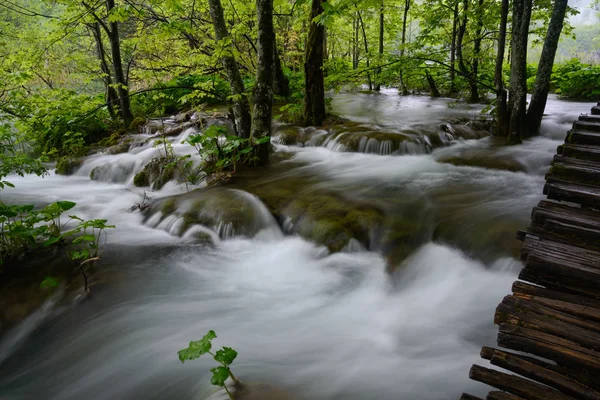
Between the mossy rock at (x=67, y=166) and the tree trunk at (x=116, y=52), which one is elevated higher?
the tree trunk at (x=116, y=52)

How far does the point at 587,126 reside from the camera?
4020 mm

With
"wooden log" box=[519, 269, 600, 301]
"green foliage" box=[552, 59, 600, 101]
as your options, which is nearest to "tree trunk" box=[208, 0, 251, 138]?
"wooden log" box=[519, 269, 600, 301]

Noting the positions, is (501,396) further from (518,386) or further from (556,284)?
(556,284)

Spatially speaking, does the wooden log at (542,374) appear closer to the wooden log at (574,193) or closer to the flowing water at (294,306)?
the flowing water at (294,306)

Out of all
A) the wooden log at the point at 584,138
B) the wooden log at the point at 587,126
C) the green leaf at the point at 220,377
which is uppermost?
the wooden log at the point at 587,126

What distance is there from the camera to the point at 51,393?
2.86 meters

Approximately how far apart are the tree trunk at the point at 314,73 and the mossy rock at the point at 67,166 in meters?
5.86

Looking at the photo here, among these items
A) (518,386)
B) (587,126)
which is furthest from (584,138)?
(518,386)

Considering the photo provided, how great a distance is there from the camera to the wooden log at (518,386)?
170cm

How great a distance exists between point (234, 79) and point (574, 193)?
533 centimetres

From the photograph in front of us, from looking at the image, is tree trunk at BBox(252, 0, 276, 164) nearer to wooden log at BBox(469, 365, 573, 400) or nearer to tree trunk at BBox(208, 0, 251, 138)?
tree trunk at BBox(208, 0, 251, 138)

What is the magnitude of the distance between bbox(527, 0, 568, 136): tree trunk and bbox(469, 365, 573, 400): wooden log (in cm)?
663

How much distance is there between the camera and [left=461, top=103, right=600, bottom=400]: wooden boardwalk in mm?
1754

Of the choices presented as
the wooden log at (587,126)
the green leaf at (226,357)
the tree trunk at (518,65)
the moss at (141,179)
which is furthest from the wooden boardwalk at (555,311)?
the moss at (141,179)
